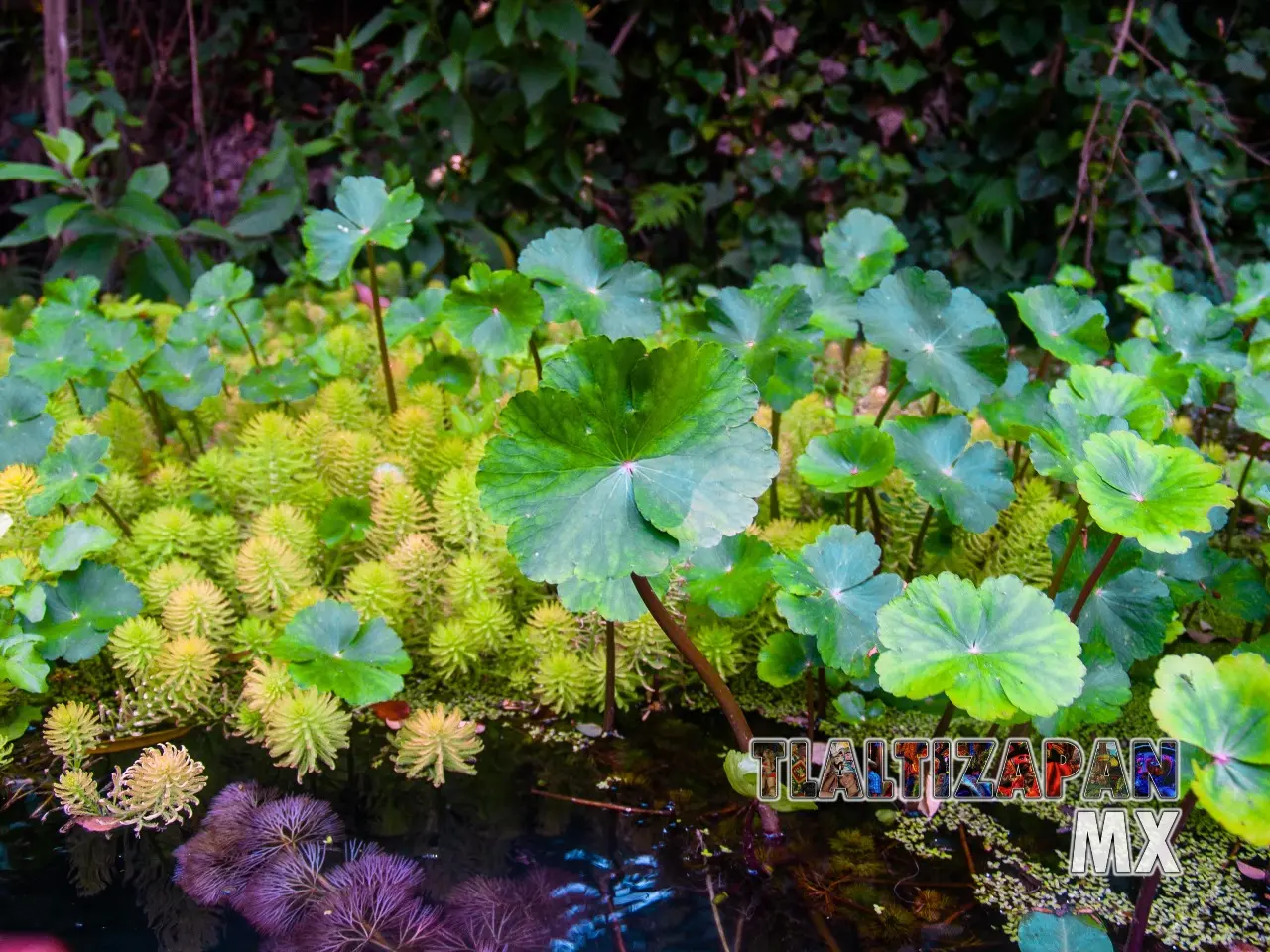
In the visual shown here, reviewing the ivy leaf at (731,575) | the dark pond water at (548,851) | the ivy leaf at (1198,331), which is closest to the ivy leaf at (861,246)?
the ivy leaf at (1198,331)

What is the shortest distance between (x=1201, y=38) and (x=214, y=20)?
4029mm

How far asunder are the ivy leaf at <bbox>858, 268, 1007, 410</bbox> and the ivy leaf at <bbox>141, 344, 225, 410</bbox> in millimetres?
1263

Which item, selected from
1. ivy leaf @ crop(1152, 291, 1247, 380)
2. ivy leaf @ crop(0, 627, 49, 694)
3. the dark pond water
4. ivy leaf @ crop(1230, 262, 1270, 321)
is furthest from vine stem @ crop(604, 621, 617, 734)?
ivy leaf @ crop(1230, 262, 1270, 321)

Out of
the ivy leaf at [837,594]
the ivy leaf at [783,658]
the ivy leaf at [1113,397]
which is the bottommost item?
the ivy leaf at [783,658]

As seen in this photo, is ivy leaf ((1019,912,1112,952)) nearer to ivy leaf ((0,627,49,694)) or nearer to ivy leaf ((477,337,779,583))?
ivy leaf ((477,337,779,583))

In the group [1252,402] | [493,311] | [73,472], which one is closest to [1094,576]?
[1252,402]

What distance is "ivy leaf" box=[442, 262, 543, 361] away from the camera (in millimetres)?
1472

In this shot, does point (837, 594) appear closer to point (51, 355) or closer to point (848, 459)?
point (848, 459)

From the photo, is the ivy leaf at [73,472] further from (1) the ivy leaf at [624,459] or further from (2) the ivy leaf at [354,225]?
(1) the ivy leaf at [624,459]

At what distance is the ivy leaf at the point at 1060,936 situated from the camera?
93 cm

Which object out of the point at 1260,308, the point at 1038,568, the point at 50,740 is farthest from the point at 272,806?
the point at 1260,308

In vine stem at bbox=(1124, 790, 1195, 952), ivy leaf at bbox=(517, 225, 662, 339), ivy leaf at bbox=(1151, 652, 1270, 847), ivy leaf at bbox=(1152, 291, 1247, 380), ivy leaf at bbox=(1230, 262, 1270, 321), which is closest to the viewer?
ivy leaf at bbox=(1151, 652, 1270, 847)

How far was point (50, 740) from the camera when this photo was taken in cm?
124

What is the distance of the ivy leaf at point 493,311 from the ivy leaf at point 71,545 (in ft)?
2.01
